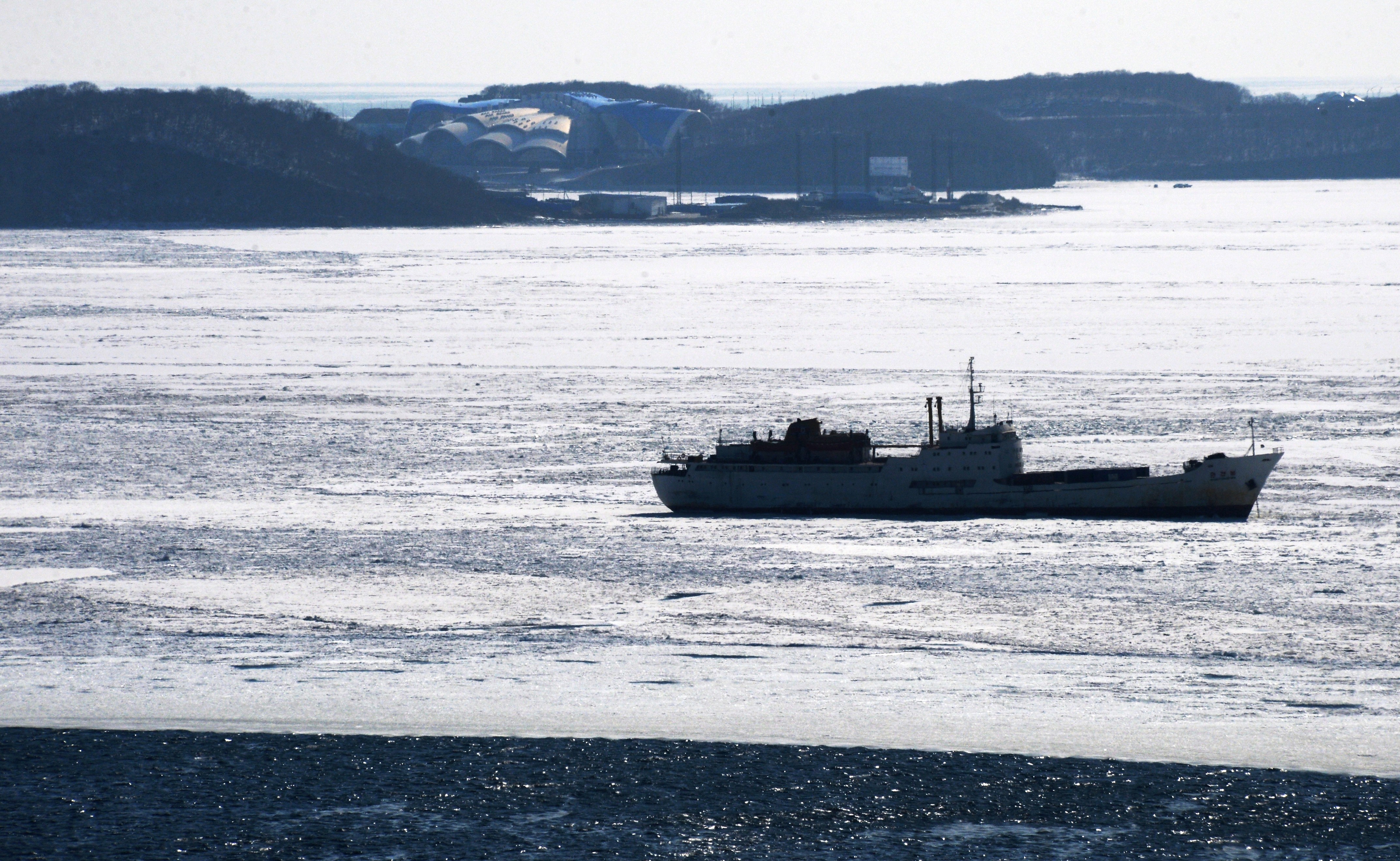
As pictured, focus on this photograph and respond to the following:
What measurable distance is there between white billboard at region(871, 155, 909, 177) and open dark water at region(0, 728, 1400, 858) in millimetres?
161508

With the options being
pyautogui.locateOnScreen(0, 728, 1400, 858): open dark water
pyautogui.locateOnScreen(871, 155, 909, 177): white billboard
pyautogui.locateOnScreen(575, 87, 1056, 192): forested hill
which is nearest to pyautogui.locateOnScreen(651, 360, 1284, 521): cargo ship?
pyautogui.locateOnScreen(0, 728, 1400, 858): open dark water

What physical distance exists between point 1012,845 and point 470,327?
142ft

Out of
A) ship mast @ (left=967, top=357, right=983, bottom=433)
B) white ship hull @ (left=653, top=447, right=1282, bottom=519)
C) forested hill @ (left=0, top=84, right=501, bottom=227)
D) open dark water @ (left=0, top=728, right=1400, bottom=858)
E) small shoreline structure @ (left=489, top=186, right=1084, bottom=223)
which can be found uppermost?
forested hill @ (left=0, top=84, right=501, bottom=227)

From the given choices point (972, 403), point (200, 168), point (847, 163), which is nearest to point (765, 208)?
point (200, 168)

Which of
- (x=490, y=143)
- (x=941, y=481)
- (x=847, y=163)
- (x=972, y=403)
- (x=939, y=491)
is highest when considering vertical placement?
(x=490, y=143)

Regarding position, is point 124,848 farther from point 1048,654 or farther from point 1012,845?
point 1048,654

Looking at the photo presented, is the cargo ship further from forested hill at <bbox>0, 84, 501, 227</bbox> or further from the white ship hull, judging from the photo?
forested hill at <bbox>0, 84, 501, 227</bbox>

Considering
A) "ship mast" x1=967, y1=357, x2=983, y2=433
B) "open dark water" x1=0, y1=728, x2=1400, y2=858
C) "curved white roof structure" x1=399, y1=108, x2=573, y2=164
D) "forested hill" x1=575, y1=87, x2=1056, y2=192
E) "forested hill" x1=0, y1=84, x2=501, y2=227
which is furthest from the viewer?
"curved white roof structure" x1=399, y1=108, x2=573, y2=164

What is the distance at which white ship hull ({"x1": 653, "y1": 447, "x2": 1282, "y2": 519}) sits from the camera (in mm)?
29344

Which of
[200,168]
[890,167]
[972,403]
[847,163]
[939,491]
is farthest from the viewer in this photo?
[847,163]

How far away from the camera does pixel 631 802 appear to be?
15.6m

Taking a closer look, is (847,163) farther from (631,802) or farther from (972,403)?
(631,802)

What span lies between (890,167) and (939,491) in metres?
148

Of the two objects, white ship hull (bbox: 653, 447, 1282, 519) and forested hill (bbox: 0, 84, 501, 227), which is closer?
white ship hull (bbox: 653, 447, 1282, 519)
